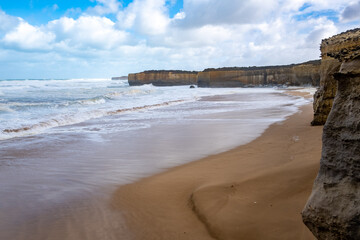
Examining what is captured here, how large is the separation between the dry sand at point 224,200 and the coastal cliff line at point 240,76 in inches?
1716

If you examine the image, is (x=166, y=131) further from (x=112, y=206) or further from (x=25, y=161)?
(x=112, y=206)

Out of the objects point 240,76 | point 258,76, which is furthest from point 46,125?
point 240,76

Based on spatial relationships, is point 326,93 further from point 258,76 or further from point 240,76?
point 240,76

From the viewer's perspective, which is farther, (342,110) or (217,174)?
(217,174)

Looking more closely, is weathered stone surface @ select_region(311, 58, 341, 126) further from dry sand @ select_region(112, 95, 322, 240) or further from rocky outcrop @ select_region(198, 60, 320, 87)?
rocky outcrop @ select_region(198, 60, 320, 87)

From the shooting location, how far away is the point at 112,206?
3736 millimetres

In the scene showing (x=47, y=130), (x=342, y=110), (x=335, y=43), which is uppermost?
(x=335, y=43)

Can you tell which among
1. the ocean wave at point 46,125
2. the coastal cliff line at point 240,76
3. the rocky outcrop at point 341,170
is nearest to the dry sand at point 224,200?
the rocky outcrop at point 341,170

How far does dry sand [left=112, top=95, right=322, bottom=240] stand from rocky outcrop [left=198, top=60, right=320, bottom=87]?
48720 millimetres

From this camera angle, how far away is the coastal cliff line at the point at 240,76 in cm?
5103

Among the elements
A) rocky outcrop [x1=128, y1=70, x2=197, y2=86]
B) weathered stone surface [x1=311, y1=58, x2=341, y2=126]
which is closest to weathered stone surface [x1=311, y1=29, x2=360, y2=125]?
weathered stone surface [x1=311, y1=58, x2=341, y2=126]

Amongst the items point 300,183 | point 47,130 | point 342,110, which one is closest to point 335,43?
point 300,183

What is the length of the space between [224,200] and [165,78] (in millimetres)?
81379

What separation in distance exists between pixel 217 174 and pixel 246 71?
65.0 m
